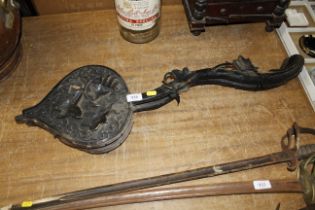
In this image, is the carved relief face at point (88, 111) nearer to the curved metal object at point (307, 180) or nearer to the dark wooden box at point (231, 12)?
the dark wooden box at point (231, 12)

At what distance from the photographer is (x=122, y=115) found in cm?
69

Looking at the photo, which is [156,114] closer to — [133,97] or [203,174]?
[133,97]

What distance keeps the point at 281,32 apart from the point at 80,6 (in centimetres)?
58

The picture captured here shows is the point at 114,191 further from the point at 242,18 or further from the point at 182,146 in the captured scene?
the point at 242,18

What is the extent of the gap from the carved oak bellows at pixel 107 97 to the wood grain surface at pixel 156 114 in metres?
0.04

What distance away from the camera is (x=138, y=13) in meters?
0.73

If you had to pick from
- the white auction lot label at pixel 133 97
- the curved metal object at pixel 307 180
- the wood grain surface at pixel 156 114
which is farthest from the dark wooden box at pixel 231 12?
the curved metal object at pixel 307 180

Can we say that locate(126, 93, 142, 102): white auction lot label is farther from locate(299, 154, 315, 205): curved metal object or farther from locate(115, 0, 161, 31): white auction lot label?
locate(299, 154, 315, 205): curved metal object

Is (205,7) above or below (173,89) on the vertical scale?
above

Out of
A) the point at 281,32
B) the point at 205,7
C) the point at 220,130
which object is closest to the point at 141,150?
the point at 220,130

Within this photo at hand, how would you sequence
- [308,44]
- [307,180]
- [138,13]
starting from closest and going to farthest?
1. [307,180]
2. [138,13]
3. [308,44]

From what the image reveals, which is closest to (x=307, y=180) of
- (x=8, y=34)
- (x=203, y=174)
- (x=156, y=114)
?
(x=203, y=174)

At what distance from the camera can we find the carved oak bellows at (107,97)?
66cm

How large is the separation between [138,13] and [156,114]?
242 millimetres
